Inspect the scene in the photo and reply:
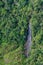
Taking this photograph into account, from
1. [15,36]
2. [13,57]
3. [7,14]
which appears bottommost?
[13,57]

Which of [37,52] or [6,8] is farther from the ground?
[6,8]

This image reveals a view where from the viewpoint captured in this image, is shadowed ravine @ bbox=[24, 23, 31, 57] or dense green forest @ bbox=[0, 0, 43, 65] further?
shadowed ravine @ bbox=[24, 23, 31, 57]

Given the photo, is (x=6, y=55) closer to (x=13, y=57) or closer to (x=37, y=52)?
(x=13, y=57)

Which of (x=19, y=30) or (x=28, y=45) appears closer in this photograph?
(x=28, y=45)

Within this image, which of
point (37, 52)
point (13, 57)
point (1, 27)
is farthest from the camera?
point (1, 27)

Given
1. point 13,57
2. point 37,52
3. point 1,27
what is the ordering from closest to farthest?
point 37,52
point 13,57
point 1,27

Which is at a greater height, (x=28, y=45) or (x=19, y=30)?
(x=19, y=30)

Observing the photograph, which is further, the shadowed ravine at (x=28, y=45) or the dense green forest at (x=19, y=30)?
the shadowed ravine at (x=28, y=45)

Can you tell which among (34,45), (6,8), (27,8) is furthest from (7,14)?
(34,45)
